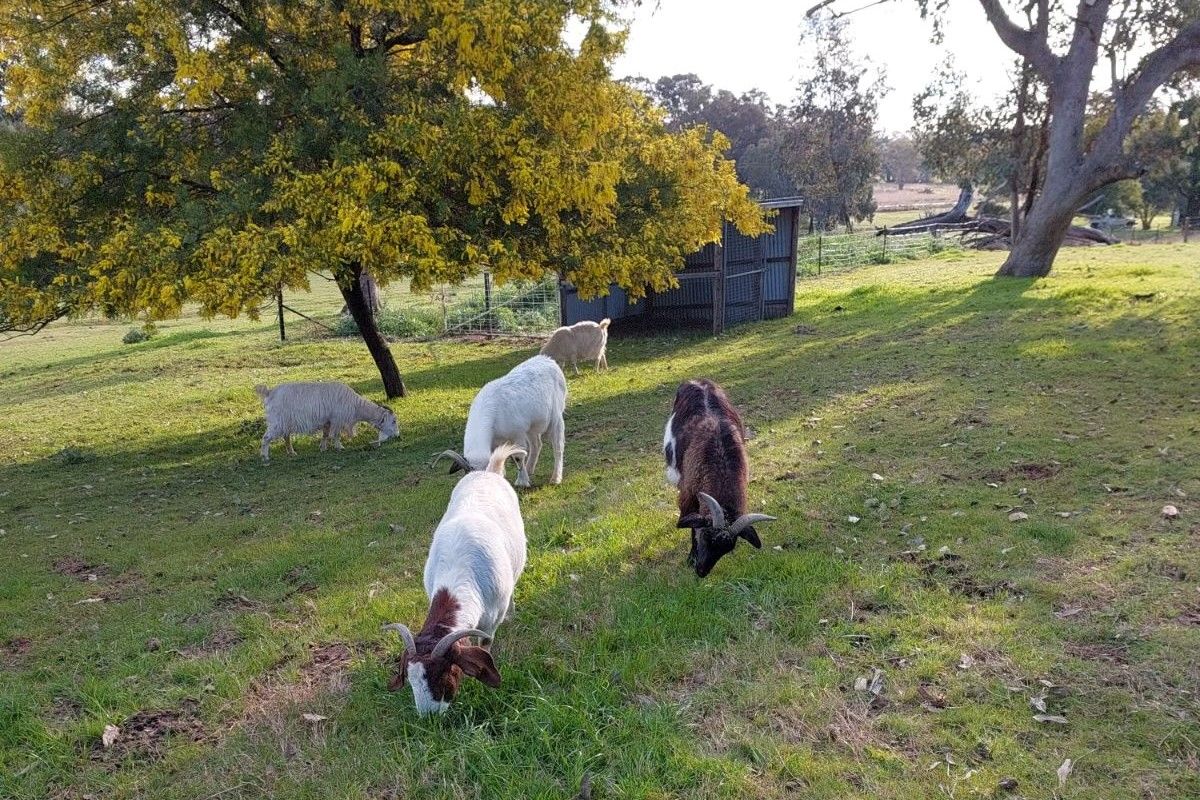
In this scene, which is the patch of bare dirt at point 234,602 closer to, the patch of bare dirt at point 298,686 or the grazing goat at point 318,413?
the patch of bare dirt at point 298,686

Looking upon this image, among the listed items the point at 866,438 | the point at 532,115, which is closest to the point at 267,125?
the point at 532,115

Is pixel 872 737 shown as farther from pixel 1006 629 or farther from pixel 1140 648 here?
pixel 1140 648

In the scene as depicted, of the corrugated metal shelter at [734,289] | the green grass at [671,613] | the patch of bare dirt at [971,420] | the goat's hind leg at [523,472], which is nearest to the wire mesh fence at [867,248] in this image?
the corrugated metal shelter at [734,289]

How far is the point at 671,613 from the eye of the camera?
5.43 m

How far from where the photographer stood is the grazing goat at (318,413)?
39.1ft

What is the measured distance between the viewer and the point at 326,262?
32.4 ft

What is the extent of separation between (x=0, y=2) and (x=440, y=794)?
1290 centimetres

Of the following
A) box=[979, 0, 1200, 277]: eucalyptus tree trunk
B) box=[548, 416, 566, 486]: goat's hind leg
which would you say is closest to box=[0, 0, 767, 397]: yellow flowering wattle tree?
box=[548, 416, 566, 486]: goat's hind leg

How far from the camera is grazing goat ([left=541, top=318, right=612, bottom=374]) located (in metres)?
17.0

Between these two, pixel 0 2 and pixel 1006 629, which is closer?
pixel 1006 629

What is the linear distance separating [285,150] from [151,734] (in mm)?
7928

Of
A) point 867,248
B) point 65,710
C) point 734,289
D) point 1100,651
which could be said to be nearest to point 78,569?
point 65,710

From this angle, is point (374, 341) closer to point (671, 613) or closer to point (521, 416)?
point (521, 416)

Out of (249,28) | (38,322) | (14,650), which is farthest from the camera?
(38,322)
